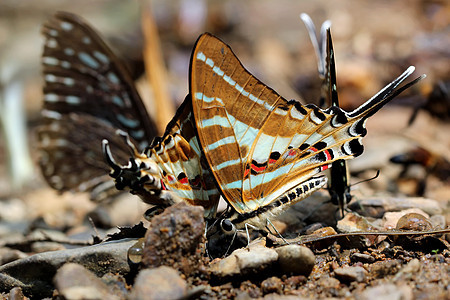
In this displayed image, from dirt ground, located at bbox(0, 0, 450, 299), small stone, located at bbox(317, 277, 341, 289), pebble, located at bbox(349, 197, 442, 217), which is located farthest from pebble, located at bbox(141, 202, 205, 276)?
pebble, located at bbox(349, 197, 442, 217)

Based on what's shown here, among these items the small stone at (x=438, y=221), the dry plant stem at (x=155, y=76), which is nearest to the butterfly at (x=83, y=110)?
the dry plant stem at (x=155, y=76)

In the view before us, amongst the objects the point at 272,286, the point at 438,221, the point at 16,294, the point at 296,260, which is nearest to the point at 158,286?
the point at 272,286

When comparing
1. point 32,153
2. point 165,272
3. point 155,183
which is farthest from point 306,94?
point 165,272

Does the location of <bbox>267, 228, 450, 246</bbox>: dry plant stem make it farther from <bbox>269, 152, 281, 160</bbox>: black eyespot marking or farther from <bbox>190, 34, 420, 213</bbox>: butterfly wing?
<bbox>269, 152, 281, 160</bbox>: black eyespot marking

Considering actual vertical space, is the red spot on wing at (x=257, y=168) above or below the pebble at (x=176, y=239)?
above

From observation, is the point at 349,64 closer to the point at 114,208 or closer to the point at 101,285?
the point at 114,208

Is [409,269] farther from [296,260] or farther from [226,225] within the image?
[226,225]

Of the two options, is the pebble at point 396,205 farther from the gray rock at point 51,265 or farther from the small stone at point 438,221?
the gray rock at point 51,265
